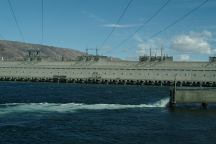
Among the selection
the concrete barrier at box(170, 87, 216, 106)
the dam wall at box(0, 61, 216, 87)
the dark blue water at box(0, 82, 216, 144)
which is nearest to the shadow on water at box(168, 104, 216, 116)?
the dark blue water at box(0, 82, 216, 144)

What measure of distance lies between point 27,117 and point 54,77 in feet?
317

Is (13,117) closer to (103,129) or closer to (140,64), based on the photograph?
(103,129)

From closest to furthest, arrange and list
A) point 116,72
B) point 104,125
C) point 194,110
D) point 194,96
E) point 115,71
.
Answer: point 104,125 < point 194,110 < point 194,96 < point 116,72 < point 115,71

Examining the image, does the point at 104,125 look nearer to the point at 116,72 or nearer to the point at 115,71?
the point at 116,72

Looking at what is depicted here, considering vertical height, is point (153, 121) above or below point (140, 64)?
below

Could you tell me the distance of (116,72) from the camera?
5059 inches

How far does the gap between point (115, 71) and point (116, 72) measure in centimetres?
55

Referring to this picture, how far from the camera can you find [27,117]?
36031mm

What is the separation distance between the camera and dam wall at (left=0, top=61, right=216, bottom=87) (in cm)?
12138

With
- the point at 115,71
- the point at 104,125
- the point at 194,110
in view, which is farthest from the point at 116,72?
the point at 104,125

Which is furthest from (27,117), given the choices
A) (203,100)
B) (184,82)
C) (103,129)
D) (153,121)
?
(184,82)

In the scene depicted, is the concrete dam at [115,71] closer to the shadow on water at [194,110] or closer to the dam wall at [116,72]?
the dam wall at [116,72]

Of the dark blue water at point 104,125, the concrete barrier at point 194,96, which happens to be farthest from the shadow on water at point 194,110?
the concrete barrier at point 194,96

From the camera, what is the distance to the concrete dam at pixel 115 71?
398ft
